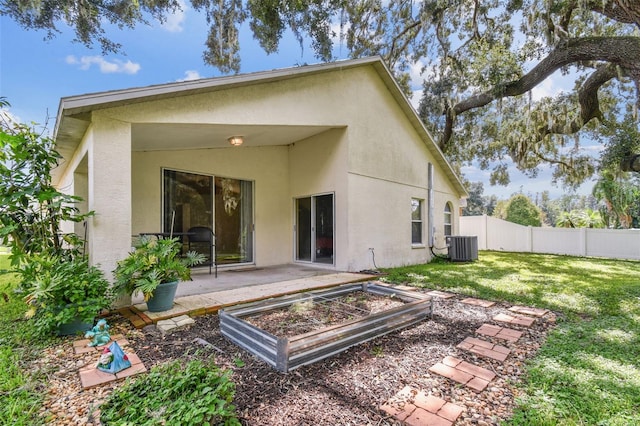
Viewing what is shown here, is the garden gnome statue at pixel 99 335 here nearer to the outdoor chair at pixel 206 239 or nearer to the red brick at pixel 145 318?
the red brick at pixel 145 318

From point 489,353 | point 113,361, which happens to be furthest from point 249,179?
point 489,353

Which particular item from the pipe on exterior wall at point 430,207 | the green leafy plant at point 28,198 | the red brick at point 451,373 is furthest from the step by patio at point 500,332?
the pipe on exterior wall at point 430,207

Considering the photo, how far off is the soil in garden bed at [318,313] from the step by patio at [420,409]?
1259 mm

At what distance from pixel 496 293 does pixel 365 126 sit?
15.6 ft

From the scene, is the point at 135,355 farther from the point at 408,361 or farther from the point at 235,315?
the point at 408,361

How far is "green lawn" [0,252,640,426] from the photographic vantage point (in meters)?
1.95

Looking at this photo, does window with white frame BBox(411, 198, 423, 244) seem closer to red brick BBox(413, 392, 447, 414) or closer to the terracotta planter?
the terracotta planter

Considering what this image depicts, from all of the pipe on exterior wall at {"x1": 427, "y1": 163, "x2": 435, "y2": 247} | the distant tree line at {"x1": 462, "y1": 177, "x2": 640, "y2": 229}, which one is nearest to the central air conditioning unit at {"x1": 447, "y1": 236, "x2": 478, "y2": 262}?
the pipe on exterior wall at {"x1": 427, "y1": 163, "x2": 435, "y2": 247}

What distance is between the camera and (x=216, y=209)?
23.7 ft

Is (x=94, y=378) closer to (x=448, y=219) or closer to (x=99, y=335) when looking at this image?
(x=99, y=335)

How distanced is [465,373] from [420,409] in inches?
28.1

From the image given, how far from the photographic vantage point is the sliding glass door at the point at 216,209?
655 cm

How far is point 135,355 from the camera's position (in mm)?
2730

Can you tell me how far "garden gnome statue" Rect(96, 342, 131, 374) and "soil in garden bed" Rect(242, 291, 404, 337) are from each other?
4.12 feet
